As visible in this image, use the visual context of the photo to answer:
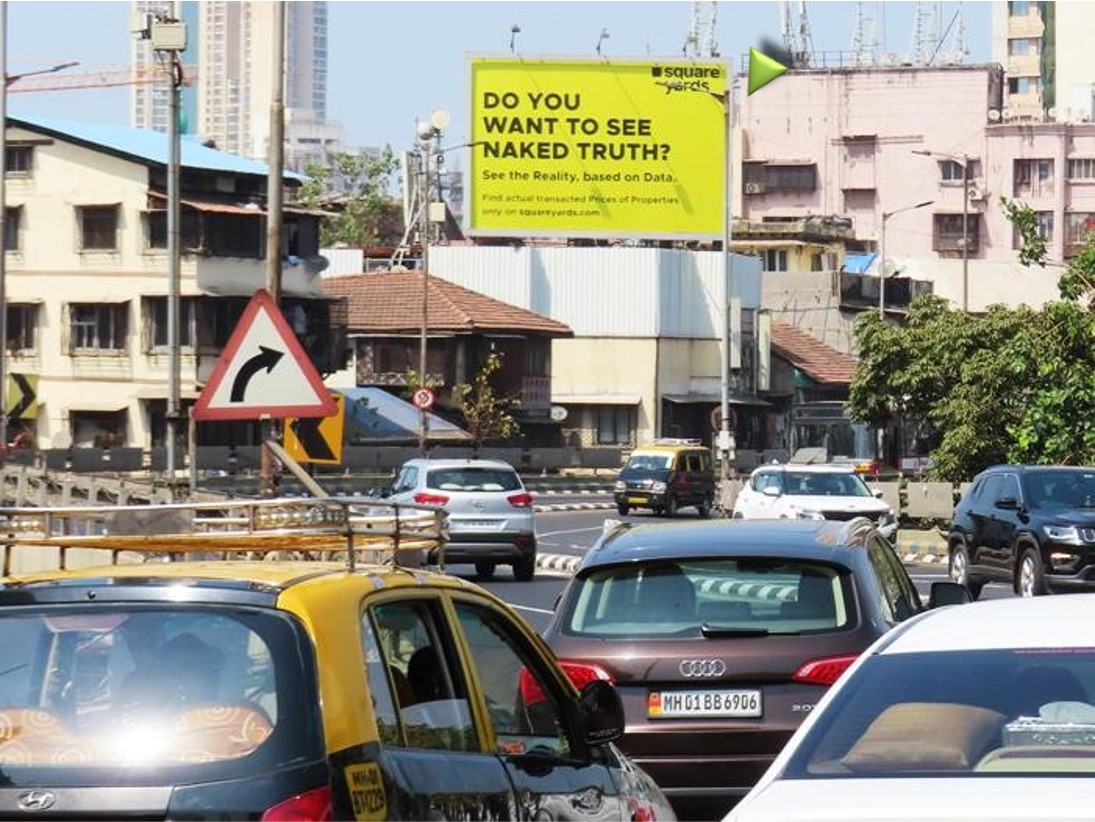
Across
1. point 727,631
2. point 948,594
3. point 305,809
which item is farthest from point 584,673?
point 305,809

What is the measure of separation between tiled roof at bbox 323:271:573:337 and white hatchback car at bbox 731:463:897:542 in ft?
161

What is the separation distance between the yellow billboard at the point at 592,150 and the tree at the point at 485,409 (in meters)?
5.53

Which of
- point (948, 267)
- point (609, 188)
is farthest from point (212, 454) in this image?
point (948, 267)

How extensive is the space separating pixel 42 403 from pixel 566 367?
2410 centimetres

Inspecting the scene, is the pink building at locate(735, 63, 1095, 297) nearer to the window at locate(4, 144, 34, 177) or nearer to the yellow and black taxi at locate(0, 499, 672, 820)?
the window at locate(4, 144, 34, 177)

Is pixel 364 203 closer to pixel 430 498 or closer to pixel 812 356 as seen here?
pixel 812 356

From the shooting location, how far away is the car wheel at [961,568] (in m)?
31.5

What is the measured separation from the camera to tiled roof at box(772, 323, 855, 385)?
105938 mm

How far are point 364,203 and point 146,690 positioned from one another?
133710 mm

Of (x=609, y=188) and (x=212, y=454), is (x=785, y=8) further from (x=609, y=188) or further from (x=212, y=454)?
(x=212, y=454)

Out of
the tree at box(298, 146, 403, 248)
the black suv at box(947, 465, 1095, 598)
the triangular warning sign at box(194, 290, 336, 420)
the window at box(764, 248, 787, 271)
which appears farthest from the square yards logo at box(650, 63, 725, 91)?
the triangular warning sign at box(194, 290, 336, 420)

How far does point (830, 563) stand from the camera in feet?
39.8

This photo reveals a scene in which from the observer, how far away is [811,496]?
133ft

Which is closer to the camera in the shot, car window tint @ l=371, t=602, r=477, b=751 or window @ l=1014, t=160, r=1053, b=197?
car window tint @ l=371, t=602, r=477, b=751
